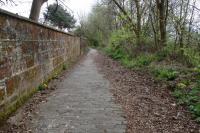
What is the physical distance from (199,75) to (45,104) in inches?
179

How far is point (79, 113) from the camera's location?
562 centimetres

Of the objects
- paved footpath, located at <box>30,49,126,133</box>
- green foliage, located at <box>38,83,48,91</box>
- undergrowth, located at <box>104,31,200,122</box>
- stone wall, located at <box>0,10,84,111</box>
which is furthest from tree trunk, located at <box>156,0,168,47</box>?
green foliage, located at <box>38,83,48,91</box>

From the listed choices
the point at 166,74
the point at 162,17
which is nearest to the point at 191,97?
the point at 166,74

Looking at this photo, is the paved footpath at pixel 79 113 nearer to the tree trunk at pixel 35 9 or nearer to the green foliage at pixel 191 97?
the green foliage at pixel 191 97

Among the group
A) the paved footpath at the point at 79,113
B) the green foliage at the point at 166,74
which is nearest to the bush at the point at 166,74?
the green foliage at the point at 166,74

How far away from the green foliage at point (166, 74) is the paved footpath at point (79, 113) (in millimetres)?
2178

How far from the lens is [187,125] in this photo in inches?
197

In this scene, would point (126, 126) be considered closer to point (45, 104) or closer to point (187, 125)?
point (187, 125)

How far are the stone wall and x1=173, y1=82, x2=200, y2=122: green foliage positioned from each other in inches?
137

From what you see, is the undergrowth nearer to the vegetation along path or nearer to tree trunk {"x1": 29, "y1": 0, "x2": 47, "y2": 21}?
the vegetation along path

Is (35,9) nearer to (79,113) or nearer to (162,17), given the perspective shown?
(162,17)

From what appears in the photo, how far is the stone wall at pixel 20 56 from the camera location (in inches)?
198

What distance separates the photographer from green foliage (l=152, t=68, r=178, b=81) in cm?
884

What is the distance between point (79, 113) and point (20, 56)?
1.77 meters
